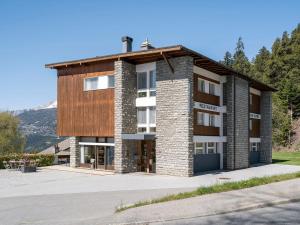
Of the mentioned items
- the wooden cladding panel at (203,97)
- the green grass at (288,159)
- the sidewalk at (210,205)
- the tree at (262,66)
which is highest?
the tree at (262,66)

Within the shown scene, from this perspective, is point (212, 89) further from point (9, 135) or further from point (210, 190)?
point (9, 135)

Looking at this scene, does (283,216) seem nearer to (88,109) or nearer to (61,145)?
(88,109)

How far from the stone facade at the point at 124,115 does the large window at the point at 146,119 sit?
1.64 feet

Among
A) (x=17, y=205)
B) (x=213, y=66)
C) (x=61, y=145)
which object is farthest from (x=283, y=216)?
(x=61, y=145)

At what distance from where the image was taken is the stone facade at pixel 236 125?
30422mm

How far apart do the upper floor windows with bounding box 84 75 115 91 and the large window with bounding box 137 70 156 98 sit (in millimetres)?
1976

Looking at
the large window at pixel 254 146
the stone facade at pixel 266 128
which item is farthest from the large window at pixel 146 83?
the stone facade at pixel 266 128

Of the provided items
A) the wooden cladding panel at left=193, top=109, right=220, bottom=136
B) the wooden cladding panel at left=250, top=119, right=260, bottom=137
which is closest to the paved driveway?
the wooden cladding panel at left=193, top=109, right=220, bottom=136

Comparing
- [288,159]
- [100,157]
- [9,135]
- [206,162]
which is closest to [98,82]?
[100,157]

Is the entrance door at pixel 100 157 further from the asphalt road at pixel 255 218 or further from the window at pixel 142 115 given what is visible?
the asphalt road at pixel 255 218

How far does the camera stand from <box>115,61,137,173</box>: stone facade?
26656 mm

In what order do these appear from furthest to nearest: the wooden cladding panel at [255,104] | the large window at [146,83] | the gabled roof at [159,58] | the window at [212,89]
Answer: the wooden cladding panel at [255,104] < the window at [212,89] < the large window at [146,83] < the gabled roof at [159,58]

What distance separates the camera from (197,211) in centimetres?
A: 1211

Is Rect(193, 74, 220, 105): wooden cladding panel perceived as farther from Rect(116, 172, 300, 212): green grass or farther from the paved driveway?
Rect(116, 172, 300, 212): green grass
